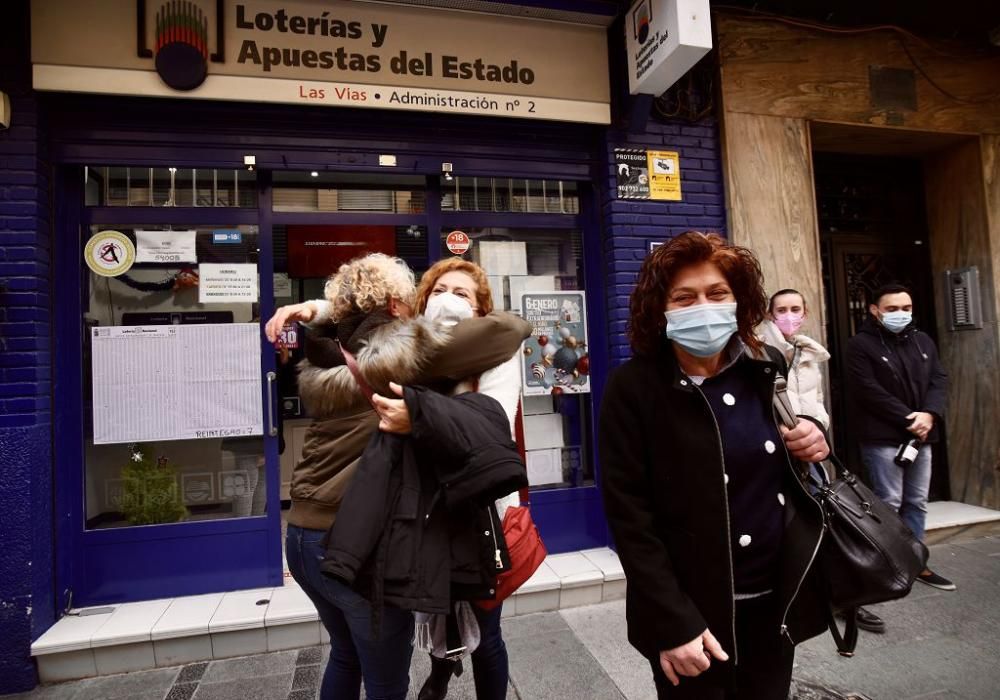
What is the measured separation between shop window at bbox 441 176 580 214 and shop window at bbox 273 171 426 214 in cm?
26

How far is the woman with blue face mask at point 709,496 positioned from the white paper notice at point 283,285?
3.82 metres

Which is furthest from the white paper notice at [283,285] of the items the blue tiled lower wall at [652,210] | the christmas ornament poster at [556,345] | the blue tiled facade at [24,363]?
the blue tiled lower wall at [652,210]

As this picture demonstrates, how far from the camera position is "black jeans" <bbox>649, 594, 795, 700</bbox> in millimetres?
1601

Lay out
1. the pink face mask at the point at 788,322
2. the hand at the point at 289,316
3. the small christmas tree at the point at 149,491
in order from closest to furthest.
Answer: the hand at the point at 289,316 < the pink face mask at the point at 788,322 < the small christmas tree at the point at 149,491

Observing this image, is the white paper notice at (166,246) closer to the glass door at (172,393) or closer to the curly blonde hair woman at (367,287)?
the glass door at (172,393)

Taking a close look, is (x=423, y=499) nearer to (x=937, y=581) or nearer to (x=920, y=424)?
(x=920, y=424)

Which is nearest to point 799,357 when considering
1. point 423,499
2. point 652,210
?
point 652,210

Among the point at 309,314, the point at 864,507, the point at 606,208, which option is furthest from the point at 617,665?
the point at 606,208

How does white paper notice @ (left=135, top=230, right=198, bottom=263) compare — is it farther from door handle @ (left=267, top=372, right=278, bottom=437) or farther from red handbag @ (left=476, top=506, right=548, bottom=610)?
red handbag @ (left=476, top=506, right=548, bottom=610)

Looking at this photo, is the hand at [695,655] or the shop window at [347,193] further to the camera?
the shop window at [347,193]

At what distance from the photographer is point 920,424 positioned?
383 cm

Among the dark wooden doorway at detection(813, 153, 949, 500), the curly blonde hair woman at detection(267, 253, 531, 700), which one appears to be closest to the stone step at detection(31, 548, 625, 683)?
the curly blonde hair woman at detection(267, 253, 531, 700)

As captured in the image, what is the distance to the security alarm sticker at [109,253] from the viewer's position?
375 cm

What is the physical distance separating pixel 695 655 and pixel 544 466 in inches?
122
